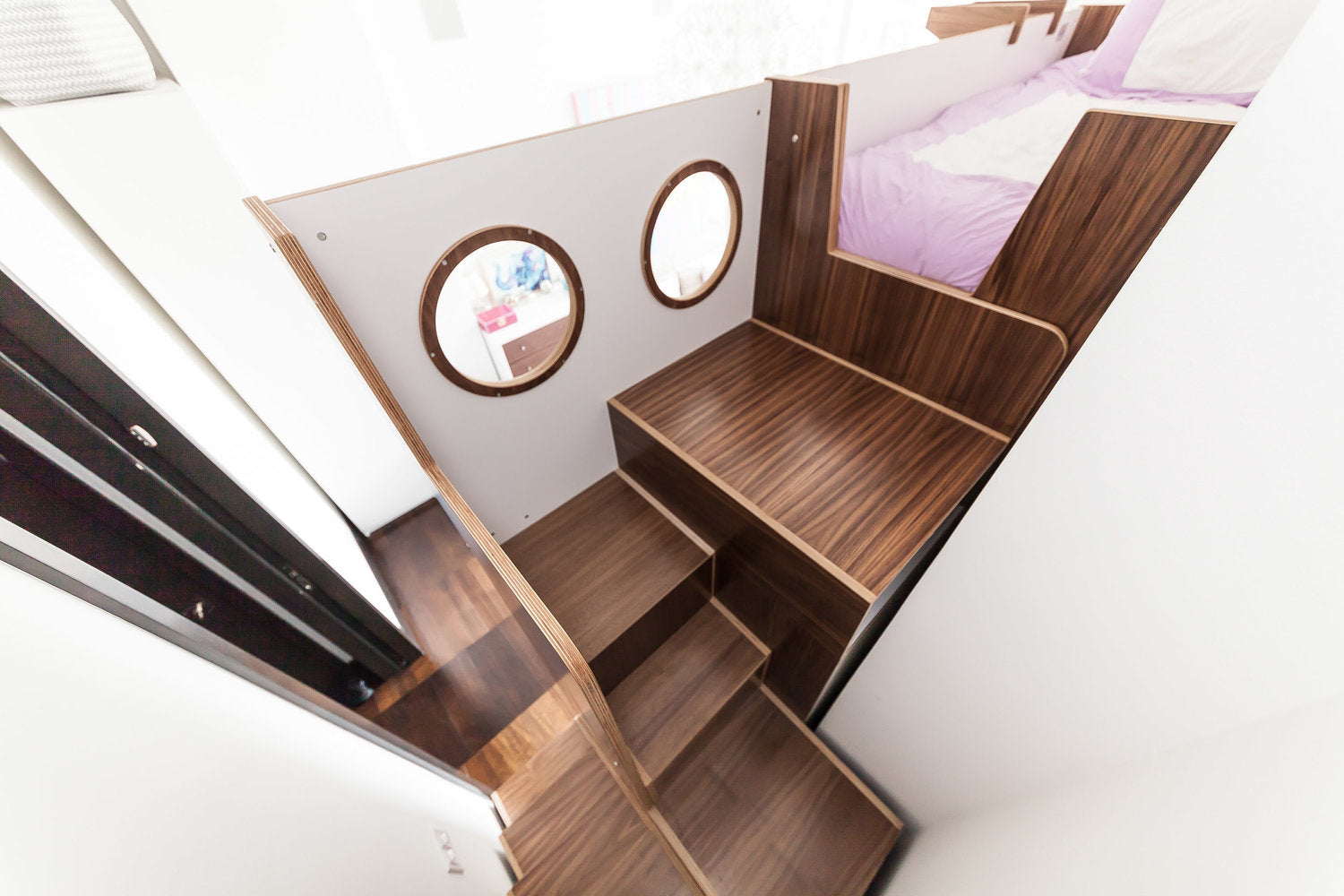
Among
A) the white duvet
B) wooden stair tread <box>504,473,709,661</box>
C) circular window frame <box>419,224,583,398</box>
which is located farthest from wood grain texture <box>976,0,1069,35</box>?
wooden stair tread <box>504,473,709,661</box>

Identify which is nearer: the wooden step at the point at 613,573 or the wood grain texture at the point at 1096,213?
the wood grain texture at the point at 1096,213

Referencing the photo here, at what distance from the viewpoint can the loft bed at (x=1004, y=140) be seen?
1299mm

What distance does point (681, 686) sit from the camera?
4.83 ft

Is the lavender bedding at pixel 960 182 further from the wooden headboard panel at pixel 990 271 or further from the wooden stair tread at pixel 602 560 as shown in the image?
the wooden stair tread at pixel 602 560

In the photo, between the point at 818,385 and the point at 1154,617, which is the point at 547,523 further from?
the point at 1154,617

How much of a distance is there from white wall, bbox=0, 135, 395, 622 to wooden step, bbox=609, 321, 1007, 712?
0.92m

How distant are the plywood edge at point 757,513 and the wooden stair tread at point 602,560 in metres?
0.30

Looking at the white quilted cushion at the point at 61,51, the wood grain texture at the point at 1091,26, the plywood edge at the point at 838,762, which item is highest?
the white quilted cushion at the point at 61,51

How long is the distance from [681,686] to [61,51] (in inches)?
75.2

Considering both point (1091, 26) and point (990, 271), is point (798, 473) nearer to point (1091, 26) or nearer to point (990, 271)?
point (990, 271)

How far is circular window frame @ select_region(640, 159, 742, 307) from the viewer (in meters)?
1.33

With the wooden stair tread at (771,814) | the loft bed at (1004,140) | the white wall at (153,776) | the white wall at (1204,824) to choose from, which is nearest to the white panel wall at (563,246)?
the loft bed at (1004,140)

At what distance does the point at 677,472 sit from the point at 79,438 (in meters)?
1.19

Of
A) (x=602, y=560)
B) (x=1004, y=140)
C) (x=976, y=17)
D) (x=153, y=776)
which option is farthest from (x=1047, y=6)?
(x=153, y=776)
